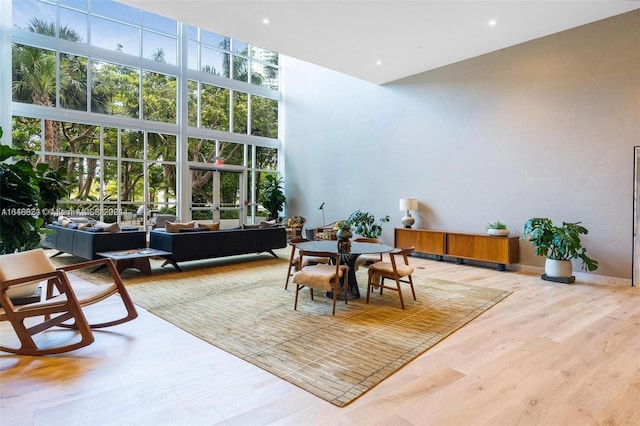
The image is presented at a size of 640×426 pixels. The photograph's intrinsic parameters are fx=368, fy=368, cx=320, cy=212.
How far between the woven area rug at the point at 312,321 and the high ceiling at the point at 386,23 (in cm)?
429

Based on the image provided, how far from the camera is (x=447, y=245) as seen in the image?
7.68 metres

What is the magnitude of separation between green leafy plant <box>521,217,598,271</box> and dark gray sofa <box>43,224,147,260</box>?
6892mm

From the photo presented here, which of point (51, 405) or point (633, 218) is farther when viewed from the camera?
point (633, 218)

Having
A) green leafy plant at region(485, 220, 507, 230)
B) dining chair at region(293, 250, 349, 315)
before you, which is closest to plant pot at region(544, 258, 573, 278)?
green leafy plant at region(485, 220, 507, 230)

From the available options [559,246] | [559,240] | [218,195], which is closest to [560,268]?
[559,246]

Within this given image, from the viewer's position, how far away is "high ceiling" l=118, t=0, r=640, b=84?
5.64m

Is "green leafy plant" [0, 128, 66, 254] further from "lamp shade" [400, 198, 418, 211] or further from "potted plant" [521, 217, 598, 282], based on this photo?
"potted plant" [521, 217, 598, 282]

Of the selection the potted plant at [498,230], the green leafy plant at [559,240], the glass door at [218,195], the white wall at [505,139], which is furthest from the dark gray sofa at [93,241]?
the green leafy plant at [559,240]

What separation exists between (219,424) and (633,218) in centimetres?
662

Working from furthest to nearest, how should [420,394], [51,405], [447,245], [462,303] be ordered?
[447,245] < [462,303] < [420,394] < [51,405]

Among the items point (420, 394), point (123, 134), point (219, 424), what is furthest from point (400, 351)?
point (123, 134)

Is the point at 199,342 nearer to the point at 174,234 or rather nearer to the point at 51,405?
the point at 51,405

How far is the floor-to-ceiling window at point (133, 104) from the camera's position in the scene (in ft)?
27.6

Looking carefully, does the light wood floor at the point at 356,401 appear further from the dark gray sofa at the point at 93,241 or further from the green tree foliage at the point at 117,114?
the green tree foliage at the point at 117,114
